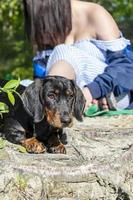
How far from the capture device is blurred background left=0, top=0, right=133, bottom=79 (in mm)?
11172

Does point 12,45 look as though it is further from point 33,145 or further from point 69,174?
point 69,174

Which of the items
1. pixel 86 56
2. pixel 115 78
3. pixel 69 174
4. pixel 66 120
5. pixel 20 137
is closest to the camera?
pixel 69 174

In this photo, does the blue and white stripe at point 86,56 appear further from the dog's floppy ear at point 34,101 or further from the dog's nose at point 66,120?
the dog's nose at point 66,120

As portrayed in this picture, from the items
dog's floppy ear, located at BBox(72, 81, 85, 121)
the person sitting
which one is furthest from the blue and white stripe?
dog's floppy ear, located at BBox(72, 81, 85, 121)

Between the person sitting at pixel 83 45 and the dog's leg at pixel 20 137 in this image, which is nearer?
the dog's leg at pixel 20 137

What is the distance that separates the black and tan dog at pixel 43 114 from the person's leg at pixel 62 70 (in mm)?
1057

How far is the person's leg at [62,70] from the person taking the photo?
530 centimetres

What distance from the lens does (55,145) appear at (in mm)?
4102

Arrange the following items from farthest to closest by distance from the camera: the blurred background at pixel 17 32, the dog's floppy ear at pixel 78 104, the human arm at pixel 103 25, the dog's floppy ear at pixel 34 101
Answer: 1. the blurred background at pixel 17 32
2. the human arm at pixel 103 25
3. the dog's floppy ear at pixel 78 104
4. the dog's floppy ear at pixel 34 101

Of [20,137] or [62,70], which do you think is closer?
[20,137]

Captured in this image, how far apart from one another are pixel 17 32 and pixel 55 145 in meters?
9.08

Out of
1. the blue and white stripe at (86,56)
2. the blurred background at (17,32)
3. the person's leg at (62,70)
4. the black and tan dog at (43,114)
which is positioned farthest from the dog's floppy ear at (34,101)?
the blurred background at (17,32)

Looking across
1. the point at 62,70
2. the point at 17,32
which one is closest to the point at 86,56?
the point at 62,70

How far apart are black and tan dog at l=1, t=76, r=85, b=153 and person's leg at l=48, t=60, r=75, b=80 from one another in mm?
1057
